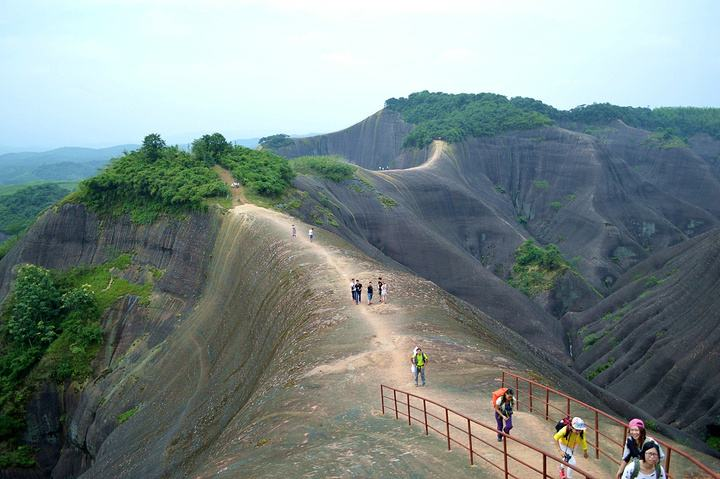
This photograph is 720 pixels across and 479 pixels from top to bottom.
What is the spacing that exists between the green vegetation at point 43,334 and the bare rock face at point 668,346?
3337 centimetres

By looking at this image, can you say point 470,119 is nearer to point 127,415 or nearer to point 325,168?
point 325,168

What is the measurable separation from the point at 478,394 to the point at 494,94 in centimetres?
10941

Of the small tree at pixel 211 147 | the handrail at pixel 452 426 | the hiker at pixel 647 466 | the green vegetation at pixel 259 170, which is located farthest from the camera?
the small tree at pixel 211 147

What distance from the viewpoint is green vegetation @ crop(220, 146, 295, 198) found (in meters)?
41.9

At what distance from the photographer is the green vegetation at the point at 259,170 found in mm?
41875

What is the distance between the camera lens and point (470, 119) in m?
97.2

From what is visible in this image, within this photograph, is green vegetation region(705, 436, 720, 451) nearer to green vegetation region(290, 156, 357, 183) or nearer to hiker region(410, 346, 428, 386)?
hiker region(410, 346, 428, 386)

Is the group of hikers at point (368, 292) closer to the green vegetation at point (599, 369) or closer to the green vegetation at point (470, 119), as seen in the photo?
the green vegetation at point (599, 369)

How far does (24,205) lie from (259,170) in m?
74.4

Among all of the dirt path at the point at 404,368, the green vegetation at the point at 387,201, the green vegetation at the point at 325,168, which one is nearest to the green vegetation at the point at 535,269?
the green vegetation at the point at 387,201

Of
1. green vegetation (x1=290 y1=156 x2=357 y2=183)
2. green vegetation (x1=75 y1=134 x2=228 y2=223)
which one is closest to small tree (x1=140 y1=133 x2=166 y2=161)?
green vegetation (x1=75 y1=134 x2=228 y2=223)

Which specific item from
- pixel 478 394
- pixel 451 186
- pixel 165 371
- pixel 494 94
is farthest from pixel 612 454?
pixel 494 94

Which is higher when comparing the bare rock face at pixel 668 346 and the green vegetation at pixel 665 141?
the green vegetation at pixel 665 141

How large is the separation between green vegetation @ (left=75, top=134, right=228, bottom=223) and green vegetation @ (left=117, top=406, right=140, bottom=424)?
1493cm
